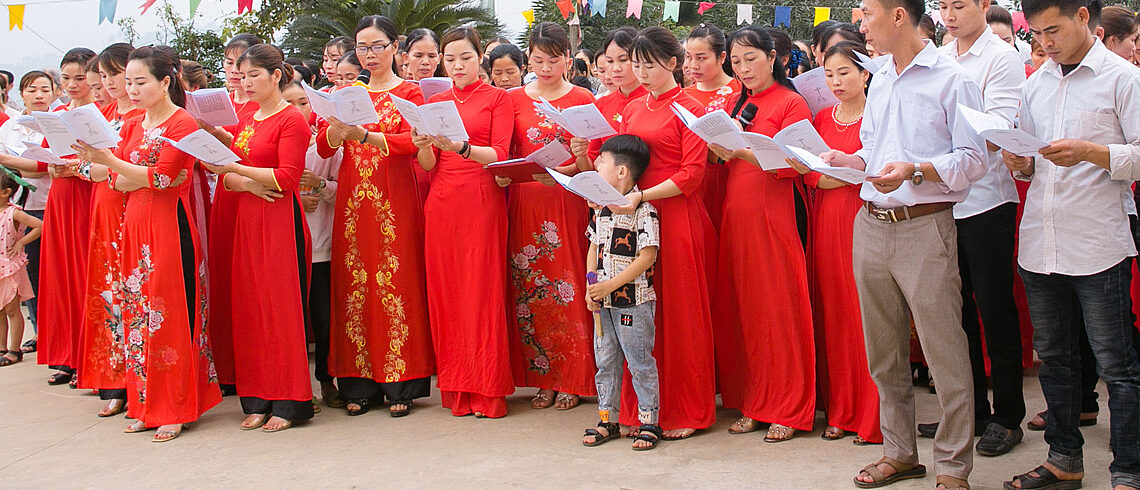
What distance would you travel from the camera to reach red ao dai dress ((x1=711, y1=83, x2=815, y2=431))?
12.1 ft

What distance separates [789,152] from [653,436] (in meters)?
1.25

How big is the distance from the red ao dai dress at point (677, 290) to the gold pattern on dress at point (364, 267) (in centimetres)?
111

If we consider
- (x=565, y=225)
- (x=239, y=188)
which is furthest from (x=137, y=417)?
(x=565, y=225)

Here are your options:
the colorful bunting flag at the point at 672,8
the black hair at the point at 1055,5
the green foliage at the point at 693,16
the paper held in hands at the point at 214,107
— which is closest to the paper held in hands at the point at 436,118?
the paper held in hands at the point at 214,107

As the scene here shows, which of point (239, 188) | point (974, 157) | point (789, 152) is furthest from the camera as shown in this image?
point (239, 188)

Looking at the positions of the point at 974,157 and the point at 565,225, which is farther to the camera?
the point at 565,225

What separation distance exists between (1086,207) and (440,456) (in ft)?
7.72

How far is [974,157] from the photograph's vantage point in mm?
2752

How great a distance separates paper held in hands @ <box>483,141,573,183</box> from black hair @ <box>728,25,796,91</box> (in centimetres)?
79

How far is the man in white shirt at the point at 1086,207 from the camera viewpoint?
275 centimetres

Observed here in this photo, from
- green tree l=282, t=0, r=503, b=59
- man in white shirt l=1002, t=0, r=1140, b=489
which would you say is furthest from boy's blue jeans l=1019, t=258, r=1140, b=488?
green tree l=282, t=0, r=503, b=59

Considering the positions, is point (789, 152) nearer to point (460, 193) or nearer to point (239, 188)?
point (460, 193)

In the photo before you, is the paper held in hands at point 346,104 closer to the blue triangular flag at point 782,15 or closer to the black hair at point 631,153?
the black hair at point 631,153

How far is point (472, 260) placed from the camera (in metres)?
4.15
